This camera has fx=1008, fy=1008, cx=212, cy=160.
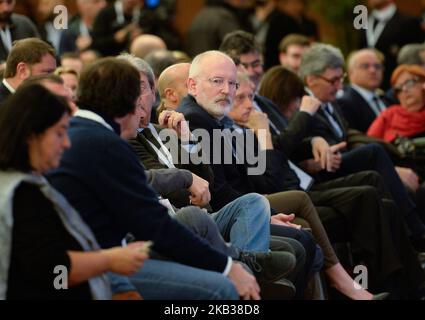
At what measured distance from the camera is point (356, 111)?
768 centimetres

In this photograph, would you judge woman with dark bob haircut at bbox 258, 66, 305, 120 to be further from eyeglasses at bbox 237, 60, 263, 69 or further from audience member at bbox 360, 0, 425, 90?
audience member at bbox 360, 0, 425, 90

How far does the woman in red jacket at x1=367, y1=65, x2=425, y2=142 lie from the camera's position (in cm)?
718

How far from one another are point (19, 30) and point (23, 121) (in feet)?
11.9

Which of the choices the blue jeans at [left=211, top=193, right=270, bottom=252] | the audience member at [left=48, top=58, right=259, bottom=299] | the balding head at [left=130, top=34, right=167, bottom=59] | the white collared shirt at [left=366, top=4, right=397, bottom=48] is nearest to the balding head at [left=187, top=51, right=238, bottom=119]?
the blue jeans at [left=211, top=193, right=270, bottom=252]

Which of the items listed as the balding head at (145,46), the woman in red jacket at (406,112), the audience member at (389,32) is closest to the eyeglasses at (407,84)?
the woman in red jacket at (406,112)

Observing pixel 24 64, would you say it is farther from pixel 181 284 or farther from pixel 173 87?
pixel 181 284

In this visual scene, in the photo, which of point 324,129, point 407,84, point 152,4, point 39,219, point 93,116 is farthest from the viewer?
point 152,4

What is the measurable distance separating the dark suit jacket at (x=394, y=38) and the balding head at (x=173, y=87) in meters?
4.59

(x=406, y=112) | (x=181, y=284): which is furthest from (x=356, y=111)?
(x=181, y=284)

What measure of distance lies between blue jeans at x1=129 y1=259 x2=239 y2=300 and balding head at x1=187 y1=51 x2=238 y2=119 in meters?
1.64

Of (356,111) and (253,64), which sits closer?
(253,64)

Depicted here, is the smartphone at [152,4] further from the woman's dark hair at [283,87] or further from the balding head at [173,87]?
the balding head at [173,87]
